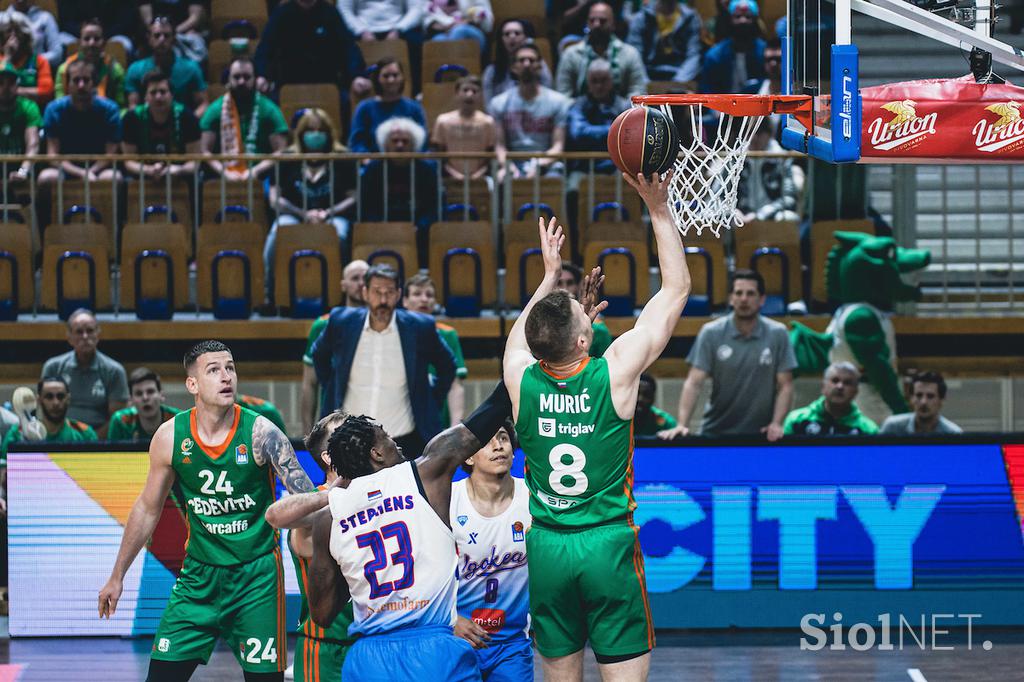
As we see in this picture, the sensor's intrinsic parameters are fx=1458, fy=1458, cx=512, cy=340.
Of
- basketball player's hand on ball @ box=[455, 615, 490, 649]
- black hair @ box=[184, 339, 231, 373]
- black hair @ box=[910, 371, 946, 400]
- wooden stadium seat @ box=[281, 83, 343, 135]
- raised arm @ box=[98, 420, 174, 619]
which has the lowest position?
basketball player's hand on ball @ box=[455, 615, 490, 649]

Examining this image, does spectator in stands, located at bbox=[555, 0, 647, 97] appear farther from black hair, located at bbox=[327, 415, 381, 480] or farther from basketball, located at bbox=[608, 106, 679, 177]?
black hair, located at bbox=[327, 415, 381, 480]

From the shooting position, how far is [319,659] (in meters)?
5.89

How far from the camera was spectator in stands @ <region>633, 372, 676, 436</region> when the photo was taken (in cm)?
917

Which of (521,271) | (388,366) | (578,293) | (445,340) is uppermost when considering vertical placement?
(521,271)

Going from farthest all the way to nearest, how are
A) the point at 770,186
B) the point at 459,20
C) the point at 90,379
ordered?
the point at 459,20 → the point at 770,186 → the point at 90,379

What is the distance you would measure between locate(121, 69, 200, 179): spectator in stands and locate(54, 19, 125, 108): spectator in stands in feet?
2.45

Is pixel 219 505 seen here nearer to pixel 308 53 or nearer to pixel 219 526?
pixel 219 526

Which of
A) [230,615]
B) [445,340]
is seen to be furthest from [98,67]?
[230,615]

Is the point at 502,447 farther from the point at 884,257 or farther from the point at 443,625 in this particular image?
the point at 884,257

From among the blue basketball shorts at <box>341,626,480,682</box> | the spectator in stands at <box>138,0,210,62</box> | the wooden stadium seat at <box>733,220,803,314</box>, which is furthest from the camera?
the spectator in stands at <box>138,0,210,62</box>

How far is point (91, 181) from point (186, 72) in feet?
4.73

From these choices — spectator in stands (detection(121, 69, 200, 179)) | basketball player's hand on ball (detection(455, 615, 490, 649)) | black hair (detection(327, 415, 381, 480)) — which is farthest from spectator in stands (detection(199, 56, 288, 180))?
black hair (detection(327, 415, 381, 480))

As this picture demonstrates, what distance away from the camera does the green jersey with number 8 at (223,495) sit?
20.9 feet

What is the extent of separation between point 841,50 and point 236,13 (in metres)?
9.23
